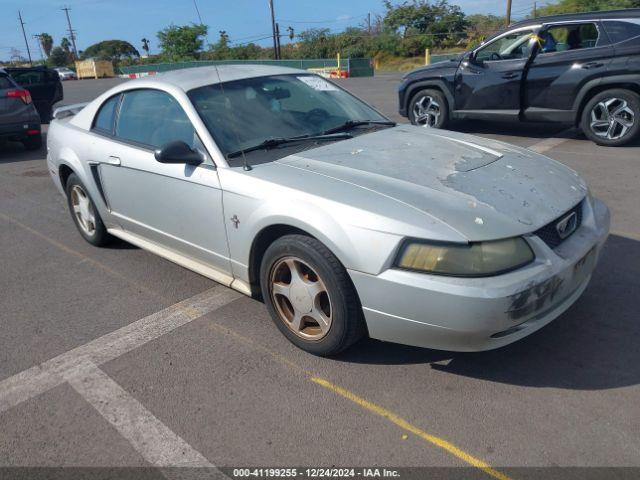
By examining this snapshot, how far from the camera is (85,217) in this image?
4918 mm

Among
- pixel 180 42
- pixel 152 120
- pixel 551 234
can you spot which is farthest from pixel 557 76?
pixel 180 42

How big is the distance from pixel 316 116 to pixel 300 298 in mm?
1520

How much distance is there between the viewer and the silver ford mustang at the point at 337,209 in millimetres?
2518

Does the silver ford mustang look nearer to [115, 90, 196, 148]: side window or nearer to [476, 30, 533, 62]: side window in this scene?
[115, 90, 196, 148]: side window

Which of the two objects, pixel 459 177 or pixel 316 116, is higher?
pixel 316 116

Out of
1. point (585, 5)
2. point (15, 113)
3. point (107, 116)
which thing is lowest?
point (15, 113)

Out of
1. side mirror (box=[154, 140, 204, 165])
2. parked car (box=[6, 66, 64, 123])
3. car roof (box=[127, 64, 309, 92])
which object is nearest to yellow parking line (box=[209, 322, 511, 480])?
side mirror (box=[154, 140, 204, 165])

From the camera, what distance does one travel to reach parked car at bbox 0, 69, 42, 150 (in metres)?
9.59

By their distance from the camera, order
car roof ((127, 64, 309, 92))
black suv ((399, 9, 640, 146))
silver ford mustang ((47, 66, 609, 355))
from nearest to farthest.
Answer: silver ford mustang ((47, 66, 609, 355))
car roof ((127, 64, 309, 92))
black suv ((399, 9, 640, 146))

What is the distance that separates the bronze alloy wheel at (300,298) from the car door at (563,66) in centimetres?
631

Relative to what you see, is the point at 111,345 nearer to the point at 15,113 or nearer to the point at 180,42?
the point at 15,113

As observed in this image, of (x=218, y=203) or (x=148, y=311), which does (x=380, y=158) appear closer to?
(x=218, y=203)

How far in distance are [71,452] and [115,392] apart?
1.47ft

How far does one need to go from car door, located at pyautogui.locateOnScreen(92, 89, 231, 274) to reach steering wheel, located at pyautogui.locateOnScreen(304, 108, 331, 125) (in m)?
0.84
